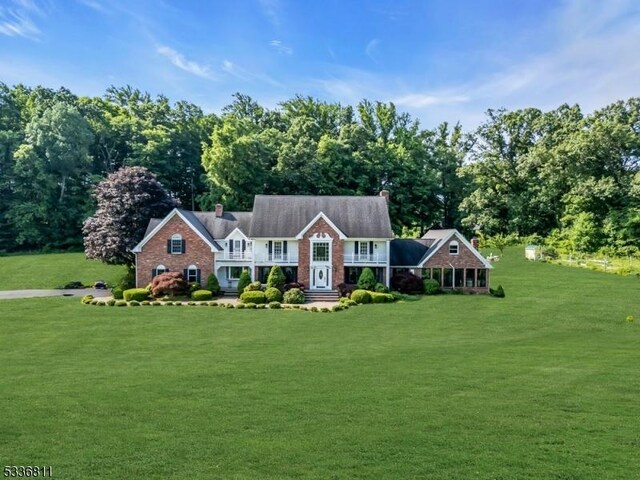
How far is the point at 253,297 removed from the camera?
32688mm

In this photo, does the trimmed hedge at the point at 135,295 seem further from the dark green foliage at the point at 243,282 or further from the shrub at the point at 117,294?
the dark green foliage at the point at 243,282

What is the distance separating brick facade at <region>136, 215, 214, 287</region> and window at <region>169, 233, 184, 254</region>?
9.3 inches

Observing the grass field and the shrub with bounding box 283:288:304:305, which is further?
the shrub with bounding box 283:288:304:305

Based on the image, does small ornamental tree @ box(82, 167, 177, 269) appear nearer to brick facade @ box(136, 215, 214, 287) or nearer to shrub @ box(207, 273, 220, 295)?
brick facade @ box(136, 215, 214, 287)

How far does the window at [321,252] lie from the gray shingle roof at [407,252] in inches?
195

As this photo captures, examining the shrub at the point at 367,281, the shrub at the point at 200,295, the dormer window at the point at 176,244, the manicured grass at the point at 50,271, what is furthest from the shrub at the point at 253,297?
the manicured grass at the point at 50,271

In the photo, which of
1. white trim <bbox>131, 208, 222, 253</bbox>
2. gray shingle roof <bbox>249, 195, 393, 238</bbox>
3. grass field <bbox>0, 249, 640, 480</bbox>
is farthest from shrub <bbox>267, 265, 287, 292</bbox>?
grass field <bbox>0, 249, 640, 480</bbox>

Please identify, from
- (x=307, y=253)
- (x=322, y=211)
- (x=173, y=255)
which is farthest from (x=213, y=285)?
(x=322, y=211)

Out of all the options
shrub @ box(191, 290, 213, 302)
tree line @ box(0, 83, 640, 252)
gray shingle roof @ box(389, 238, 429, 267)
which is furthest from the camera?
tree line @ box(0, 83, 640, 252)

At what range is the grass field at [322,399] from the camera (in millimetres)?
8938

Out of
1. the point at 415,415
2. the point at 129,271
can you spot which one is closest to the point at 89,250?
the point at 129,271

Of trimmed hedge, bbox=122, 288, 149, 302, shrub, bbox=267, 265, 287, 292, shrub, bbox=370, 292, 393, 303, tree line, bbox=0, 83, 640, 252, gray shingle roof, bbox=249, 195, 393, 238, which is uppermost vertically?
tree line, bbox=0, 83, 640, 252

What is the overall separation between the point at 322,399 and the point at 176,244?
27.6 metres

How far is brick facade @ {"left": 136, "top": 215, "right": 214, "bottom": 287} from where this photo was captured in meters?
37.6
